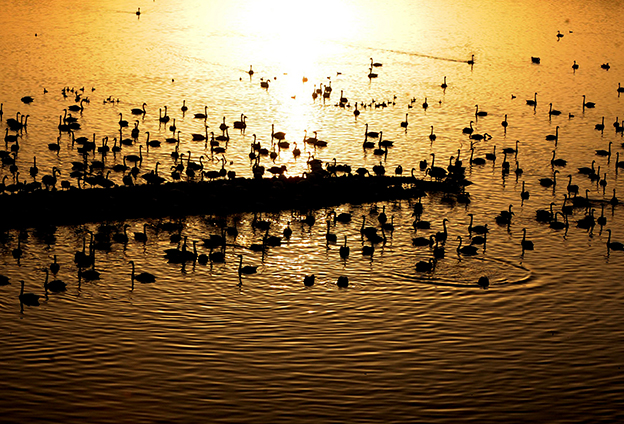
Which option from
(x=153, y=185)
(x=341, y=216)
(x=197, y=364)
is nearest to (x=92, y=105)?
(x=153, y=185)

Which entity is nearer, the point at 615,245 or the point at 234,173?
the point at 615,245

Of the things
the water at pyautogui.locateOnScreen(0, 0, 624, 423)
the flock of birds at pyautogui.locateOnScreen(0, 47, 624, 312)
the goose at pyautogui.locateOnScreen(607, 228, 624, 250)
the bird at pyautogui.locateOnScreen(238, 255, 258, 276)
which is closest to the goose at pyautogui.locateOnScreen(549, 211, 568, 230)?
the flock of birds at pyautogui.locateOnScreen(0, 47, 624, 312)

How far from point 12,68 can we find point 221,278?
39863 mm

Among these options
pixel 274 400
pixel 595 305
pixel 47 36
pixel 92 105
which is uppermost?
pixel 47 36

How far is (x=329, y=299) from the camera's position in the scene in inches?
1037

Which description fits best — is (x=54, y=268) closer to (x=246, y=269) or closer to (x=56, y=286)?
(x=56, y=286)

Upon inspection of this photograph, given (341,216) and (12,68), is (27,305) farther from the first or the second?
(12,68)

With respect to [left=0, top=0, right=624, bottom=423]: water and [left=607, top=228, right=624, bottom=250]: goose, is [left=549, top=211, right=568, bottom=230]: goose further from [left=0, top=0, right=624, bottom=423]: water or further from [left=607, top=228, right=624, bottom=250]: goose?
[left=607, top=228, right=624, bottom=250]: goose

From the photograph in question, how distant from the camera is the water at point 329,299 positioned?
20891 millimetres

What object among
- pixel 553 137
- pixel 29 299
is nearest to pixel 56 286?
pixel 29 299

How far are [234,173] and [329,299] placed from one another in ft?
33.6

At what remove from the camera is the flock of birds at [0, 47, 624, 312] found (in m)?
28.5

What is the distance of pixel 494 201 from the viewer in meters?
36.9

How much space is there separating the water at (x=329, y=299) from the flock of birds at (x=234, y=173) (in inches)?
14.0
